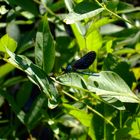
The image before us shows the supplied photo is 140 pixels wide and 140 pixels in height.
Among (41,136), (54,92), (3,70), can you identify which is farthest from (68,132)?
(54,92)

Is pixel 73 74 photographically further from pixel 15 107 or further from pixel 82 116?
pixel 15 107

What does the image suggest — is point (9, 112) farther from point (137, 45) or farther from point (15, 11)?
point (137, 45)

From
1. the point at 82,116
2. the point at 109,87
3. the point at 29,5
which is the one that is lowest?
the point at 82,116

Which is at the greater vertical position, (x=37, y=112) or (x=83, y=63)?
(x=83, y=63)

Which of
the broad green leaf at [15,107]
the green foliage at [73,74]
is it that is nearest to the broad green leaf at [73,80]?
the green foliage at [73,74]

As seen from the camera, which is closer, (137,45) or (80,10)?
(80,10)

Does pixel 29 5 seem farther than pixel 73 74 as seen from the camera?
Yes

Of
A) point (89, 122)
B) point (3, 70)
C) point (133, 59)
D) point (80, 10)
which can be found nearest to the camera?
point (80, 10)


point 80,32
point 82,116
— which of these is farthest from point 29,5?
point 82,116
